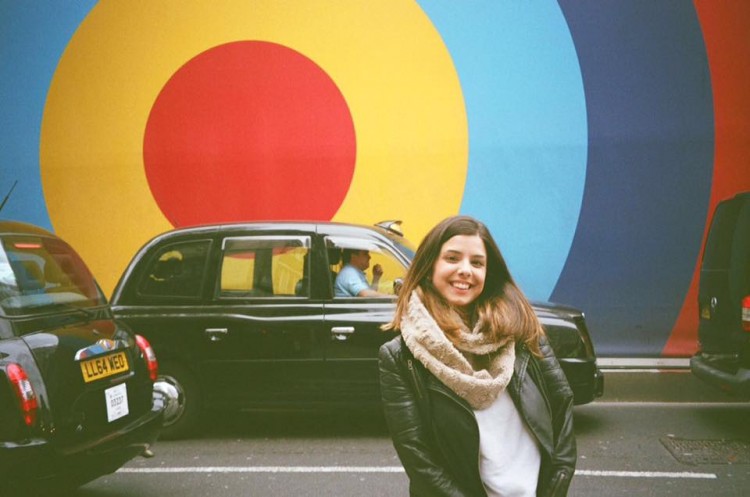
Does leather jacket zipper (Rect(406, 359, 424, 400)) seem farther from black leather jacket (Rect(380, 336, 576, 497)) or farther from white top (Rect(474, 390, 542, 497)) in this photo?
white top (Rect(474, 390, 542, 497))

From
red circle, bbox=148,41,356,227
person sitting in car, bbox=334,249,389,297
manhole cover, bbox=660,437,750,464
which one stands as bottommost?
manhole cover, bbox=660,437,750,464

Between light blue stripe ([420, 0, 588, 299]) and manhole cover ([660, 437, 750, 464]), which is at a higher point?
light blue stripe ([420, 0, 588, 299])

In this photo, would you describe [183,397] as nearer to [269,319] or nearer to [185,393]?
[185,393]

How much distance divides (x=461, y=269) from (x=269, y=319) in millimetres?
4152

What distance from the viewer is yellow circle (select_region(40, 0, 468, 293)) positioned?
9.68 m

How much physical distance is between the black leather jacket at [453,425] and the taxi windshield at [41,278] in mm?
2803

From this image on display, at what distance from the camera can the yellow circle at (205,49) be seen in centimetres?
968

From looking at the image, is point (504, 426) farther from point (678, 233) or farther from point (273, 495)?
point (678, 233)

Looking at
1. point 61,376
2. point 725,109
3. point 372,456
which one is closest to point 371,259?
point 372,456

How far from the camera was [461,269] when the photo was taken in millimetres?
2291

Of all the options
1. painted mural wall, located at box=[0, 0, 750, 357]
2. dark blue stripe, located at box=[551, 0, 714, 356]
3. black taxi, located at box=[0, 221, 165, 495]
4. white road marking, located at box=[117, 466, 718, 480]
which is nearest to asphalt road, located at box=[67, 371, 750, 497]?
white road marking, located at box=[117, 466, 718, 480]

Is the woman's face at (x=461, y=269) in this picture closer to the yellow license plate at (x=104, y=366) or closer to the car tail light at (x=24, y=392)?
the car tail light at (x=24, y=392)

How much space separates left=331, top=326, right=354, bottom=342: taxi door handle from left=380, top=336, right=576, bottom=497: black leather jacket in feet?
12.6

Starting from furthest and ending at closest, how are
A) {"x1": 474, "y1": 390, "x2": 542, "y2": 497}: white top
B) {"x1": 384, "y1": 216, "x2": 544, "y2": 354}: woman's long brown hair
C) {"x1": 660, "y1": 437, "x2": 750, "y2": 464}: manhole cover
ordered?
{"x1": 660, "y1": 437, "x2": 750, "y2": 464}: manhole cover → {"x1": 384, "y1": 216, "x2": 544, "y2": 354}: woman's long brown hair → {"x1": 474, "y1": 390, "x2": 542, "y2": 497}: white top
